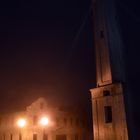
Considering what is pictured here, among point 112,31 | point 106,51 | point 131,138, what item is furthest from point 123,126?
point 112,31

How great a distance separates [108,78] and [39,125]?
15.0m

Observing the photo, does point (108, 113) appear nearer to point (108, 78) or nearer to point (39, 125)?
point (108, 78)

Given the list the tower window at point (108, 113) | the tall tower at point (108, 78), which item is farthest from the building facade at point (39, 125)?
the tower window at point (108, 113)

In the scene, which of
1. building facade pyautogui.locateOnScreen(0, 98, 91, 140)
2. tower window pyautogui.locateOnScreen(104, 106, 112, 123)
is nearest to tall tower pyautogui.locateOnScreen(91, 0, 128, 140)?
tower window pyautogui.locateOnScreen(104, 106, 112, 123)

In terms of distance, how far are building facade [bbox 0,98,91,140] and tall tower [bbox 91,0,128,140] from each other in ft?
41.5

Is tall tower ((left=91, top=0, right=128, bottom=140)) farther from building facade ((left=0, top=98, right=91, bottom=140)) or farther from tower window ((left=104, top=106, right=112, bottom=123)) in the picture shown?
building facade ((left=0, top=98, right=91, bottom=140))

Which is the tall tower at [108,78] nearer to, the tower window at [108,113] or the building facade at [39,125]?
the tower window at [108,113]

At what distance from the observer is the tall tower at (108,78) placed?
68.0ft

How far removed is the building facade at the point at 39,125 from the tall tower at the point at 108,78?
12.6 metres

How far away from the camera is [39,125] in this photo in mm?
32844

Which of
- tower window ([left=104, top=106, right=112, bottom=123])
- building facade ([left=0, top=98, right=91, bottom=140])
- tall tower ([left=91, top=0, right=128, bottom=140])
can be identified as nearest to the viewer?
tall tower ([left=91, top=0, right=128, bottom=140])

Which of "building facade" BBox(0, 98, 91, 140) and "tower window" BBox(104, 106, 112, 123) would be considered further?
"building facade" BBox(0, 98, 91, 140)

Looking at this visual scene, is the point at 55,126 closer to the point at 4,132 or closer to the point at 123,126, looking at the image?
the point at 4,132

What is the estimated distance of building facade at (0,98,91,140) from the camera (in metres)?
33.2
